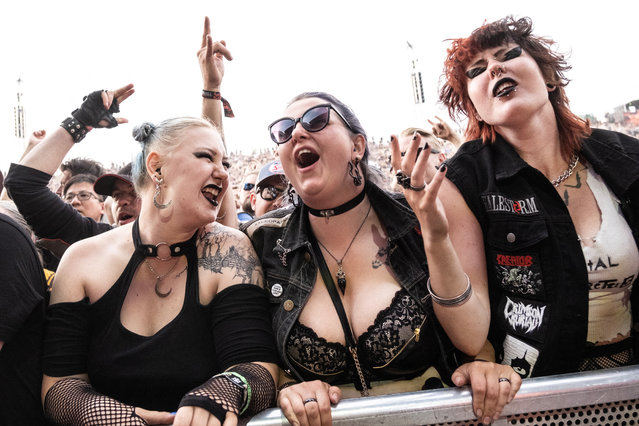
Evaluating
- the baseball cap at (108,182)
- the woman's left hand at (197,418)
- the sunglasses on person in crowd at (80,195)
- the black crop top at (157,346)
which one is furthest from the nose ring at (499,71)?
the sunglasses on person in crowd at (80,195)

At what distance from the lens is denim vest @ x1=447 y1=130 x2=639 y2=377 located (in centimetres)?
191

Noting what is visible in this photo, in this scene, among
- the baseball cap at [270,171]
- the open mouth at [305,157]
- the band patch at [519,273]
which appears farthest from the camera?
the baseball cap at [270,171]

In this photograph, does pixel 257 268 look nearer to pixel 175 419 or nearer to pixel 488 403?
pixel 175 419

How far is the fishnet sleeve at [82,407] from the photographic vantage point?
1.64m

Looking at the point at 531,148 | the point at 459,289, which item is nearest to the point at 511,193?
the point at 531,148

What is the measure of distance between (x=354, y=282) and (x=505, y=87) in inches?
49.5

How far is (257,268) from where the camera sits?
7.30 feet

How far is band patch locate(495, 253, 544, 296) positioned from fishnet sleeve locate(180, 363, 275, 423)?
117cm

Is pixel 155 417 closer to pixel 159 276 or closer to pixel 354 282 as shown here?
pixel 159 276

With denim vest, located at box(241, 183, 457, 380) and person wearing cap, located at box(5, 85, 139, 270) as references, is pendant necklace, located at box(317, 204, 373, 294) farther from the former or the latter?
person wearing cap, located at box(5, 85, 139, 270)

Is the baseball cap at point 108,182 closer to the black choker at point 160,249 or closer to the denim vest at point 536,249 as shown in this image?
the black choker at point 160,249

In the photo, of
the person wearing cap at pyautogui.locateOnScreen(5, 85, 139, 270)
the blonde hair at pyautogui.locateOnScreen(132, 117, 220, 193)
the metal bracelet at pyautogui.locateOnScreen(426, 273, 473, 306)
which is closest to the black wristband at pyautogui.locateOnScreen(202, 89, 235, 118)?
the person wearing cap at pyautogui.locateOnScreen(5, 85, 139, 270)

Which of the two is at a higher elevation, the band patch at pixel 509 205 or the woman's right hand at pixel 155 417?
the band patch at pixel 509 205

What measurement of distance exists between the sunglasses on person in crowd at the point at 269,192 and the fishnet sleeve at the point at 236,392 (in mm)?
2506
